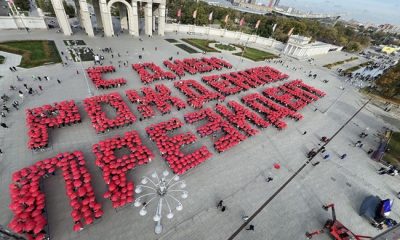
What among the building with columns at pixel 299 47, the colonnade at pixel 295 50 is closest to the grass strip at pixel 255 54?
the colonnade at pixel 295 50

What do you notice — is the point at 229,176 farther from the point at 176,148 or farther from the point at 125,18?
the point at 125,18

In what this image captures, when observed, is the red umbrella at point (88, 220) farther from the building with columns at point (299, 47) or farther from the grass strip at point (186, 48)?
the building with columns at point (299, 47)

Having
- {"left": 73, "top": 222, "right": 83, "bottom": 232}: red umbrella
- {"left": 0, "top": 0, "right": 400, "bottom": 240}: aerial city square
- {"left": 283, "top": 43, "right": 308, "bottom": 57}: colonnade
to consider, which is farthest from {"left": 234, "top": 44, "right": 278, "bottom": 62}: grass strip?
{"left": 73, "top": 222, "right": 83, "bottom": 232}: red umbrella

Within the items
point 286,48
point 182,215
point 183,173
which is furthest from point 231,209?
point 286,48

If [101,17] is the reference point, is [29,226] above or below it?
below

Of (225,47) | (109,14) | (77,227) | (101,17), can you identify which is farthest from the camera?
(225,47)

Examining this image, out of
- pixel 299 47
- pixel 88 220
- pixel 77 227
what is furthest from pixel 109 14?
pixel 299 47
